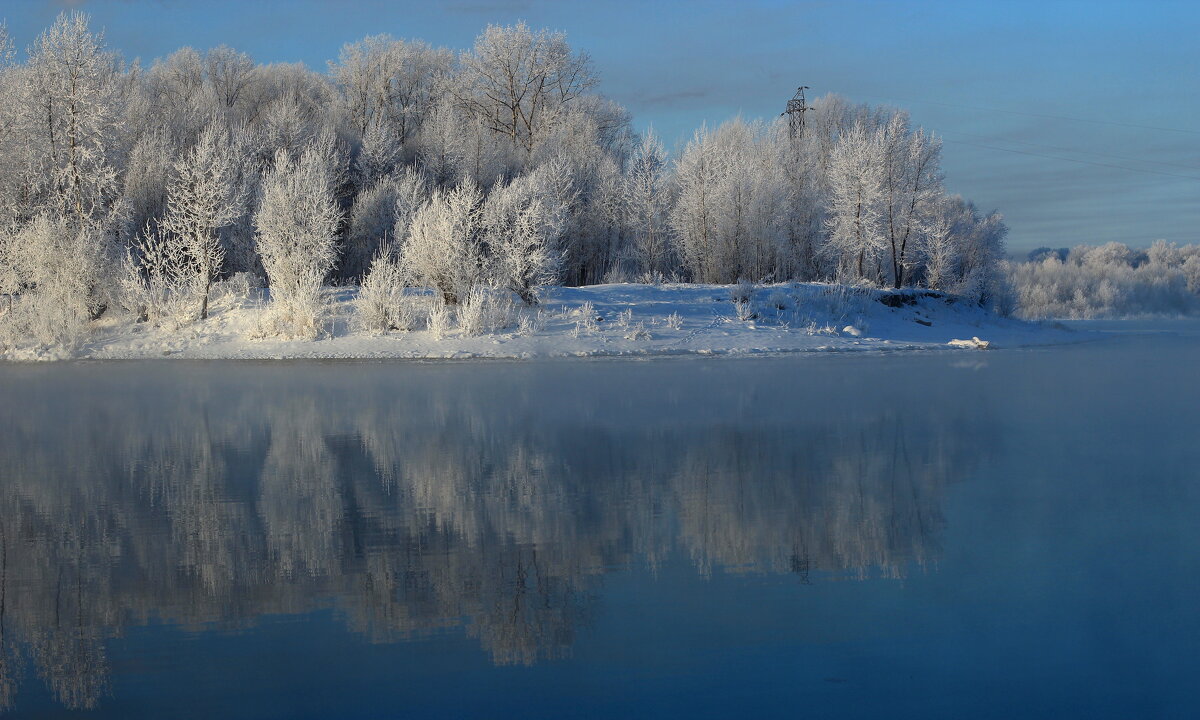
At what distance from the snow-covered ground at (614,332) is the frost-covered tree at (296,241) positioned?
563 millimetres

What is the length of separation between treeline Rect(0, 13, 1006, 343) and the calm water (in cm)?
1310

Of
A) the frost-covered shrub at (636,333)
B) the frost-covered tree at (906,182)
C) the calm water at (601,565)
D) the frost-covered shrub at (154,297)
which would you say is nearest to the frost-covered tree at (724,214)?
the frost-covered tree at (906,182)

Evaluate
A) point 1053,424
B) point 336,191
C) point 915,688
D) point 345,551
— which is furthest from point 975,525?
point 336,191

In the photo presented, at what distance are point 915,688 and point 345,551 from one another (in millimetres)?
3226

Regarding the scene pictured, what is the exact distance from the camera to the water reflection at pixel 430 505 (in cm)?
468

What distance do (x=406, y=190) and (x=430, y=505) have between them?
27.1 m

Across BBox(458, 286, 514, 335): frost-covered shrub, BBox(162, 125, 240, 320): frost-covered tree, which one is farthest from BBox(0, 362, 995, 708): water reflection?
BBox(162, 125, 240, 320): frost-covered tree

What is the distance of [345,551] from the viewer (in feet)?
18.5

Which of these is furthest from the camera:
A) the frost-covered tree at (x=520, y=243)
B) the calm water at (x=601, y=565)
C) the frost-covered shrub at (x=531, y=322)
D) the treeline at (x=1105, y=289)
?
the treeline at (x=1105, y=289)

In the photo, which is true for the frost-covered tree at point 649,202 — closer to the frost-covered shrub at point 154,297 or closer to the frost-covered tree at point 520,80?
the frost-covered tree at point 520,80

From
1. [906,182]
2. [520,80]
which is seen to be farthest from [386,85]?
[906,182]

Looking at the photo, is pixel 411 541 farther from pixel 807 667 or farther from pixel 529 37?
pixel 529 37

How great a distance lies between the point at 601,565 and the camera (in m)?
5.34

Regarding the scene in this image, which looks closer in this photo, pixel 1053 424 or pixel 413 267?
pixel 1053 424
